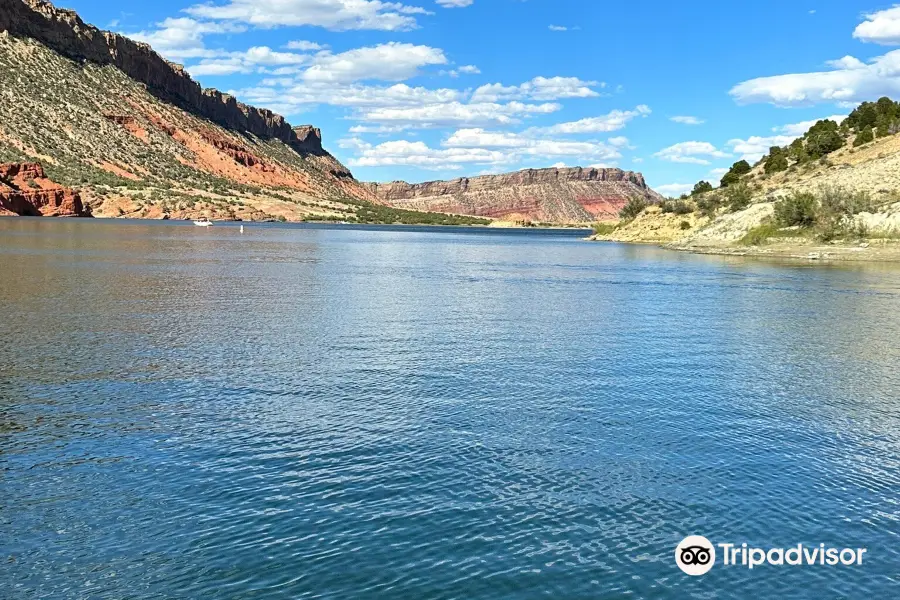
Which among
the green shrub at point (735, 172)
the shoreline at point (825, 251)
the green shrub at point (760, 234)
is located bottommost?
the shoreline at point (825, 251)

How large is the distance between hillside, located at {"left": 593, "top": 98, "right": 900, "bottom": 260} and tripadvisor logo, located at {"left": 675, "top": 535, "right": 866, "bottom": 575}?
6247cm

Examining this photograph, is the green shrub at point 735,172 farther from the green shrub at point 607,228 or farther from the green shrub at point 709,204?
the green shrub at point 607,228

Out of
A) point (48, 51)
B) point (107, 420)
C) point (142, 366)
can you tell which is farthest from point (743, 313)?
point (48, 51)

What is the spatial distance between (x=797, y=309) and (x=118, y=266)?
128ft

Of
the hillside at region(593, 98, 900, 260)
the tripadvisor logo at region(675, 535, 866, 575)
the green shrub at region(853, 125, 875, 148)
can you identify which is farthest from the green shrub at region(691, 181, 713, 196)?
the tripadvisor logo at region(675, 535, 866, 575)

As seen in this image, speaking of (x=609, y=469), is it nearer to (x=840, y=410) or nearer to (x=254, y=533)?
(x=254, y=533)

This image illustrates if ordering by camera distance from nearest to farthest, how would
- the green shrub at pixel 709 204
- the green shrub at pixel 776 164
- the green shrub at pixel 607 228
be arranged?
the green shrub at pixel 709 204
the green shrub at pixel 776 164
the green shrub at pixel 607 228

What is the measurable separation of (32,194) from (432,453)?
15350cm

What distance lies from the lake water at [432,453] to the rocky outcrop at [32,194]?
12767 cm

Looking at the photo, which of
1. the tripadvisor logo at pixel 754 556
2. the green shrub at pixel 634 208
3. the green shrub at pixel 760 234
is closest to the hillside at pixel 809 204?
the green shrub at pixel 760 234

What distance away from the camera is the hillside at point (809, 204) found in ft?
235

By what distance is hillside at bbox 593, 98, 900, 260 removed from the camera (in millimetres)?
71688

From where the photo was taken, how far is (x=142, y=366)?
2053 centimetres

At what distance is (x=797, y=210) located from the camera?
76.5 meters
